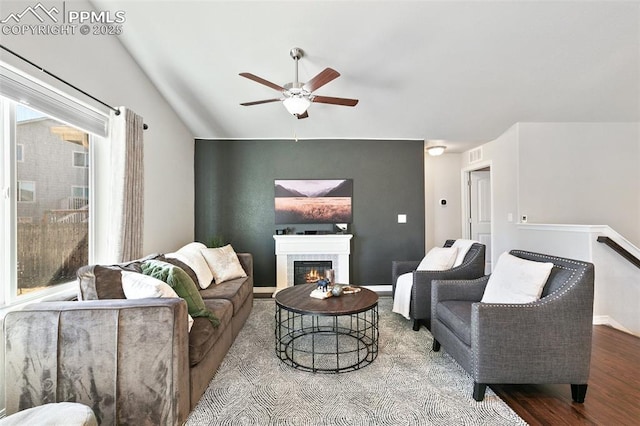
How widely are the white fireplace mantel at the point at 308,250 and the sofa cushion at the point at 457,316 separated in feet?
6.70

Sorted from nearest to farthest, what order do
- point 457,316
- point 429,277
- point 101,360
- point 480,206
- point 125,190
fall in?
point 101,360 < point 457,316 < point 125,190 < point 429,277 < point 480,206

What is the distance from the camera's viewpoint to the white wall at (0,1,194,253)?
197cm

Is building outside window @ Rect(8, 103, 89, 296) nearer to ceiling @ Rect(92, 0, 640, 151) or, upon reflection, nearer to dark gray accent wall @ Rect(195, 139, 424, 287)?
ceiling @ Rect(92, 0, 640, 151)

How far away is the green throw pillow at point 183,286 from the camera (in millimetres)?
1988

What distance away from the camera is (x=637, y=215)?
4.08 meters

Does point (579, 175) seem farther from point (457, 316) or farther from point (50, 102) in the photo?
point (50, 102)

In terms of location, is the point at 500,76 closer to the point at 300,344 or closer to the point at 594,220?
the point at 594,220

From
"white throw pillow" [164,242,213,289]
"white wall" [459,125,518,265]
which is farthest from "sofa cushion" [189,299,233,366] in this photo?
"white wall" [459,125,518,265]

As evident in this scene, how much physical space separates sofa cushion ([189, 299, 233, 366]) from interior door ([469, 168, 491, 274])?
4881 mm

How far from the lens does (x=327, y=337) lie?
9.15 ft

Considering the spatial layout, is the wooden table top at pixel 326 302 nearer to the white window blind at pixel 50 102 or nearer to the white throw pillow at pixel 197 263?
the white throw pillow at pixel 197 263
